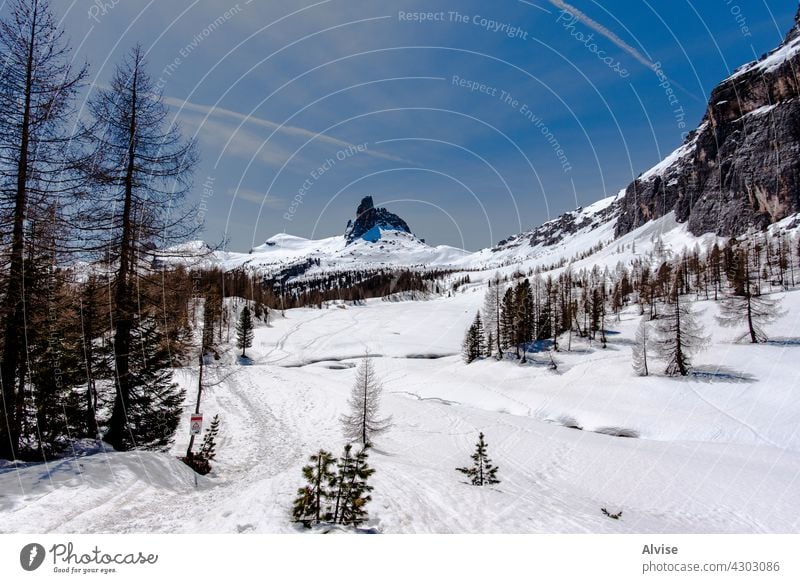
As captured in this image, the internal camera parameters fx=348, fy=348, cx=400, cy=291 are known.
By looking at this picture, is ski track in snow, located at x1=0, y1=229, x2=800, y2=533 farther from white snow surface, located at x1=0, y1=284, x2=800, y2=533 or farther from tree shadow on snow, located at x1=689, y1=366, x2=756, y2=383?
tree shadow on snow, located at x1=689, y1=366, x2=756, y2=383

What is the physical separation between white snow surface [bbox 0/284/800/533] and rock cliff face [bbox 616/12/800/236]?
14354cm

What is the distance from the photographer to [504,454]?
22859mm

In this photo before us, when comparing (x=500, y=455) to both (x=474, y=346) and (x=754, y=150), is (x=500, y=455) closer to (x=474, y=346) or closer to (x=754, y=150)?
(x=474, y=346)

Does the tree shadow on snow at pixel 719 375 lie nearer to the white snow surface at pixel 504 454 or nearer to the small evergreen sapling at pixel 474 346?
the white snow surface at pixel 504 454

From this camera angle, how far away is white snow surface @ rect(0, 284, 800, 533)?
24.7ft

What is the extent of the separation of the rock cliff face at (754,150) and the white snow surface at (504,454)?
144 m

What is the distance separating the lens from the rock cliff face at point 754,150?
149250 millimetres

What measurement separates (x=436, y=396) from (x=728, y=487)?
26588 mm

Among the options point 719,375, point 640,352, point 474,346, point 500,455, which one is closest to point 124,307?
point 500,455

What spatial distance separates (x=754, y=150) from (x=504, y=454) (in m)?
227

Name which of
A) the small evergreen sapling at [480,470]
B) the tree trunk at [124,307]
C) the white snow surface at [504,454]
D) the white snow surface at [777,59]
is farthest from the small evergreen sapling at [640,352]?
the white snow surface at [777,59]

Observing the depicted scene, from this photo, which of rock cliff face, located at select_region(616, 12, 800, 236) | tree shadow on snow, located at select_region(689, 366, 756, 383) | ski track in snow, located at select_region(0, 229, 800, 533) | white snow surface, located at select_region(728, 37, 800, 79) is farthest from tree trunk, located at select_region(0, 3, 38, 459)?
white snow surface, located at select_region(728, 37, 800, 79)

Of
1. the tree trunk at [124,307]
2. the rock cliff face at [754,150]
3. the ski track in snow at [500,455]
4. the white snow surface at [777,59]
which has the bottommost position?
the ski track in snow at [500,455]
